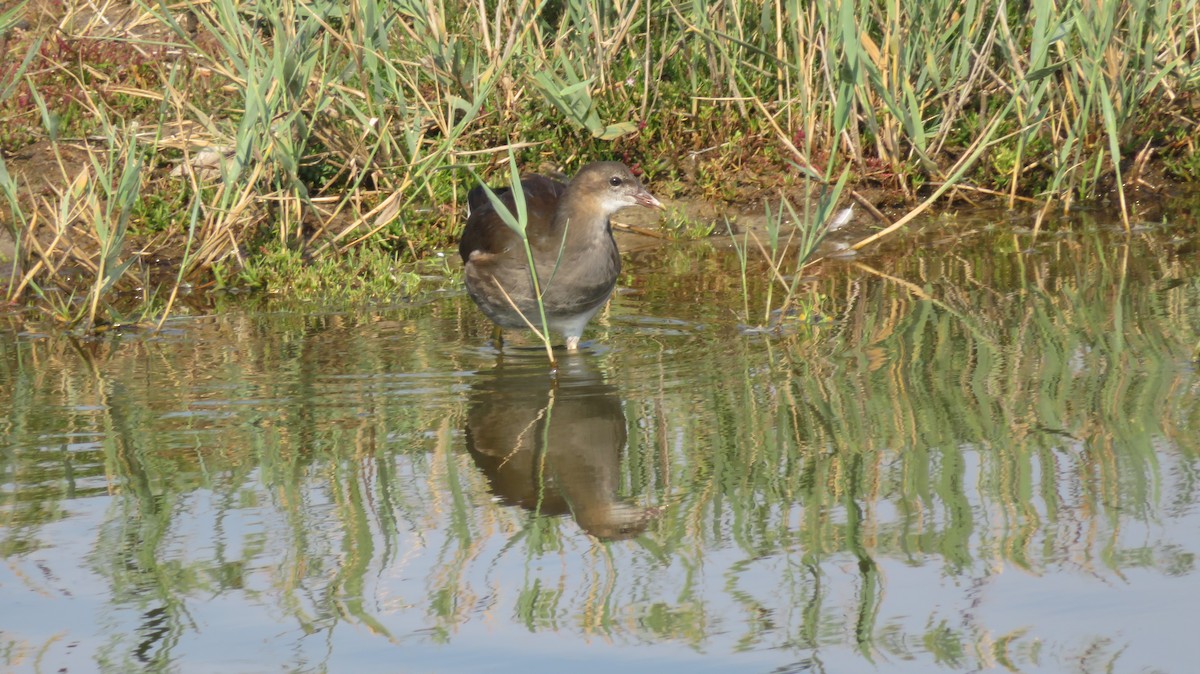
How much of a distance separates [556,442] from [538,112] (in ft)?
15.0

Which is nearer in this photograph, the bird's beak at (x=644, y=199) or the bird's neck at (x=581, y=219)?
the bird's neck at (x=581, y=219)

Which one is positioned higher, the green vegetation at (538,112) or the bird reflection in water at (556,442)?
the green vegetation at (538,112)

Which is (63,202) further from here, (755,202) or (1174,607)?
(1174,607)

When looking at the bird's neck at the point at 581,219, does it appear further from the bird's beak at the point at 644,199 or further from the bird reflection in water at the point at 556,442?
the bird reflection in water at the point at 556,442

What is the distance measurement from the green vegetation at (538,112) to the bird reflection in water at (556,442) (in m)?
1.89

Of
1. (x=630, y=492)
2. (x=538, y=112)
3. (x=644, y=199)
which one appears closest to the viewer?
(x=630, y=492)

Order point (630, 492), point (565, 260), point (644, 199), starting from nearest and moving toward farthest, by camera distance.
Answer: point (630, 492), point (565, 260), point (644, 199)

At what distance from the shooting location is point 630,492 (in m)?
4.55

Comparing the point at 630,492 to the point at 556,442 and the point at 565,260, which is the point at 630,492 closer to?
the point at 556,442

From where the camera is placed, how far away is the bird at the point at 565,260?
6734mm

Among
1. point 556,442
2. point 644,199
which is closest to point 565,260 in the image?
point 644,199

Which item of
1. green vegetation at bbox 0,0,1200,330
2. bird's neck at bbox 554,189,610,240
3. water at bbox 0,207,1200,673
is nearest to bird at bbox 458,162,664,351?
bird's neck at bbox 554,189,610,240

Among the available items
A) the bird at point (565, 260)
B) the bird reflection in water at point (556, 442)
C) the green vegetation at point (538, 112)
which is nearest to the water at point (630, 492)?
the bird reflection in water at point (556, 442)

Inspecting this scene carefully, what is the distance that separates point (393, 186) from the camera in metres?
8.59
